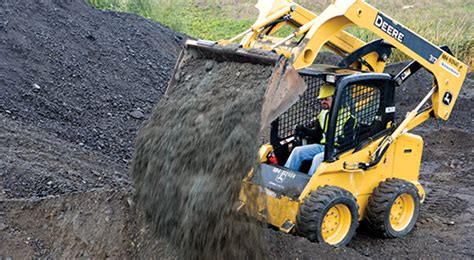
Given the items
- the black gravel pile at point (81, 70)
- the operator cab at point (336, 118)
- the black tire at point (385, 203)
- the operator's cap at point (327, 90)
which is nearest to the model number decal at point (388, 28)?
the operator cab at point (336, 118)

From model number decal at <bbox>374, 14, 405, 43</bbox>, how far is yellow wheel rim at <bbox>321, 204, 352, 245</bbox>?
1690mm

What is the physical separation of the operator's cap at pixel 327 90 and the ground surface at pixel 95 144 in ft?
4.77

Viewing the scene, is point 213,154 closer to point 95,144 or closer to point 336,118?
point 336,118

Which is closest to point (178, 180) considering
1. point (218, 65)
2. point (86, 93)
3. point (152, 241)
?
point (152, 241)

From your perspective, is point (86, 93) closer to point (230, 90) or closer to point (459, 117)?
point (230, 90)

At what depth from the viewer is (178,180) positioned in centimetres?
517

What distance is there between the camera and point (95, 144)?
909cm

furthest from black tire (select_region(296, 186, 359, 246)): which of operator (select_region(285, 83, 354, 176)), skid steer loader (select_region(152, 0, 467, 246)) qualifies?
operator (select_region(285, 83, 354, 176))

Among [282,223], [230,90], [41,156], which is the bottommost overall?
[41,156]

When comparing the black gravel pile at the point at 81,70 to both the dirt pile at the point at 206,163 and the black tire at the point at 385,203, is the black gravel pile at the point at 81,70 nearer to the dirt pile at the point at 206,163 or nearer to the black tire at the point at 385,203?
the dirt pile at the point at 206,163

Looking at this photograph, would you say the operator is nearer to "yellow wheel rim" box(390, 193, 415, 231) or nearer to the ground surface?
the ground surface

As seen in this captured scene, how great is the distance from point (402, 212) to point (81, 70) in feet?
22.0

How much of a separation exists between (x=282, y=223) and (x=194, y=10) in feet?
63.6

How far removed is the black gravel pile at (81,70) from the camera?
31.0 ft
